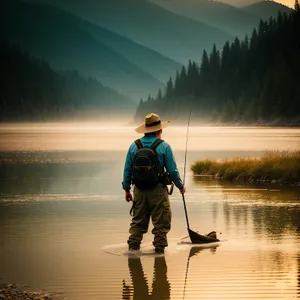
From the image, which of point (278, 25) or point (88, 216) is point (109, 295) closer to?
point (88, 216)

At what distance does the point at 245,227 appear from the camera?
16250 millimetres

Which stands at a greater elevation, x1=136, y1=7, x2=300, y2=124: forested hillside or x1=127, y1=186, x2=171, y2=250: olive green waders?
x1=136, y1=7, x2=300, y2=124: forested hillside

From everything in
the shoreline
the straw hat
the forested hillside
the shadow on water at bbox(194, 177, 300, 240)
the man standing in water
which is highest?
the forested hillside

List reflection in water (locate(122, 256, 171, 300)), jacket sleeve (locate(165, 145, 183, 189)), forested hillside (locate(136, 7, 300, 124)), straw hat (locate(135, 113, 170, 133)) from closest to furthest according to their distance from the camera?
1. reflection in water (locate(122, 256, 171, 300))
2. jacket sleeve (locate(165, 145, 183, 189))
3. straw hat (locate(135, 113, 170, 133))
4. forested hillside (locate(136, 7, 300, 124))

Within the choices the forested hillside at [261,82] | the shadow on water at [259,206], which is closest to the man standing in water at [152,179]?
the shadow on water at [259,206]

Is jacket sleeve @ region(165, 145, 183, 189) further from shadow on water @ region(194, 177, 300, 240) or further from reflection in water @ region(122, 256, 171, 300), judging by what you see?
shadow on water @ region(194, 177, 300, 240)

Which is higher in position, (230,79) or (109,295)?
(230,79)

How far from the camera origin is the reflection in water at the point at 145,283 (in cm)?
992

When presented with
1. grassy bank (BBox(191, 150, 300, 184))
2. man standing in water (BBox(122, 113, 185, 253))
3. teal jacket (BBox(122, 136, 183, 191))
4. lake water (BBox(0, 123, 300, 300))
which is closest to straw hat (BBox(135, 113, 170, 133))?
man standing in water (BBox(122, 113, 185, 253))

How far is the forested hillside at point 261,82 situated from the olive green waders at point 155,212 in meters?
128

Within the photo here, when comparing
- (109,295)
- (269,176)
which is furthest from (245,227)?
(269,176)

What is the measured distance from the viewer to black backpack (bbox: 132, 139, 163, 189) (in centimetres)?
1257

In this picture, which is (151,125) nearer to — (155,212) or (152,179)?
(152,179)

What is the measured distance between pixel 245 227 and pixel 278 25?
16347cm
